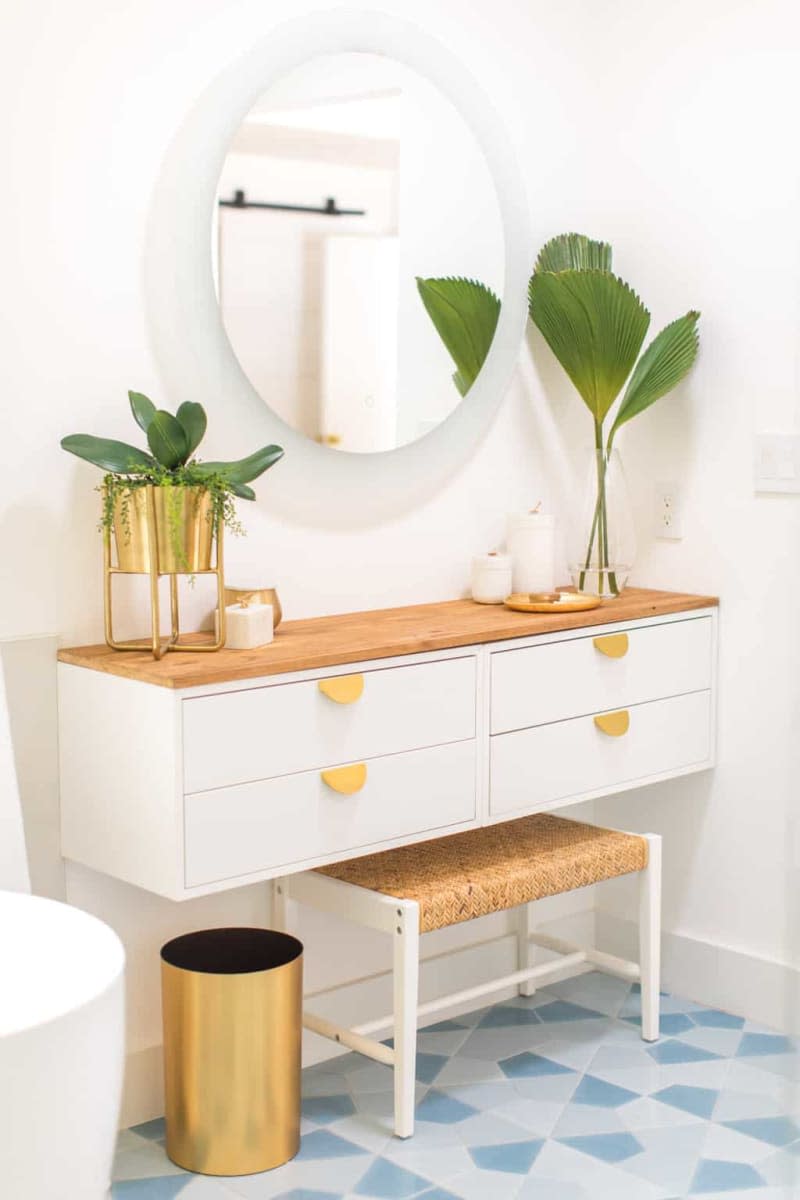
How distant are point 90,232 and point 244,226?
0.86ft

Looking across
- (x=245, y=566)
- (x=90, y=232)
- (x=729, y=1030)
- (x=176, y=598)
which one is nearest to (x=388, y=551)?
(x=245, y=566)

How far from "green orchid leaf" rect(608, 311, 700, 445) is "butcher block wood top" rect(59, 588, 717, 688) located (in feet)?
1.19

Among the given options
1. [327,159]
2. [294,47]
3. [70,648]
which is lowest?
A: [70,648]

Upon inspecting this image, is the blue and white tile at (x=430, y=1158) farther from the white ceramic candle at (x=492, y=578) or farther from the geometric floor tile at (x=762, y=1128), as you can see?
the white ceramic candle at (x=492, y=578)

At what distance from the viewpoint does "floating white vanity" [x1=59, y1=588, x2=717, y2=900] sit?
2.09 meters

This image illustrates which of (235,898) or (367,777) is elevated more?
(367,777)

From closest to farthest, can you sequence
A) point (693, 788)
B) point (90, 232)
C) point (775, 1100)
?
point (90, 232), point (775, 1100), point (693, 788)

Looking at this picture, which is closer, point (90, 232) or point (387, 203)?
point (90, 232)

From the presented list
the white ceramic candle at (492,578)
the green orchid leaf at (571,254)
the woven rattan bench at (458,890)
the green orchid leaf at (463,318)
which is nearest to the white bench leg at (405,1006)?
the woven rattan bench at (458,890)

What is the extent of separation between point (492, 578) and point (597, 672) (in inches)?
10.4

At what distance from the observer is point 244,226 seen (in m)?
2.38

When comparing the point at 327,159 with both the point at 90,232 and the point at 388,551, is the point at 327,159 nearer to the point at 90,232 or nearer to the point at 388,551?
the point at 90,232

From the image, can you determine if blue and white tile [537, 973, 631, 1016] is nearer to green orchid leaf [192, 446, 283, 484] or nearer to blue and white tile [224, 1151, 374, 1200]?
blue and white tile [224, 1151, 374, 1200]

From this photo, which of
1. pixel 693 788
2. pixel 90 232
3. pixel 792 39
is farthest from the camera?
pixel 693 788
